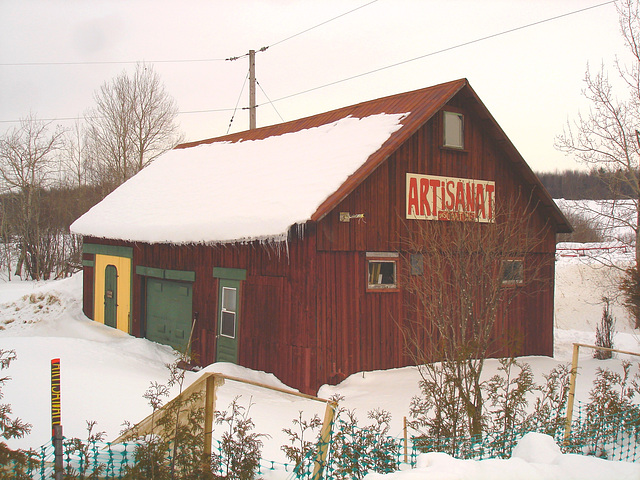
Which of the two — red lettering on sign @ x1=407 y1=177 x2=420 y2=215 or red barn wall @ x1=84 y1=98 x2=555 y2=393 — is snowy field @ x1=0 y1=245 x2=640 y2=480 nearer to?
red barn wall @ x1=84 y1=98 x2=555 y2=393

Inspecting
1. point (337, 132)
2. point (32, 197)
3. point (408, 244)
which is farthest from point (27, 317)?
point (32, 197)

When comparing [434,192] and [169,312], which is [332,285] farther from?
[169,312]

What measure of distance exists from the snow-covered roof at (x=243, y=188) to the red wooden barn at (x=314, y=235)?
0.05 metres

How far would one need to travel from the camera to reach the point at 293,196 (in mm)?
10938

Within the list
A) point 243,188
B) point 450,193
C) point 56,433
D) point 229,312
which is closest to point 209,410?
point 56,433

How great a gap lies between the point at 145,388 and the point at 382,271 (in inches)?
197

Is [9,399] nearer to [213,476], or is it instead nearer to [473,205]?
[213,476]

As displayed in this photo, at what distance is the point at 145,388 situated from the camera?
29.2 ft

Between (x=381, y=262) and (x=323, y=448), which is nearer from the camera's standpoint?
(x=323, y=448)

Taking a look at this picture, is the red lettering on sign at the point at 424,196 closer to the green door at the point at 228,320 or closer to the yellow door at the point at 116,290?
the green door at the point at 228,320

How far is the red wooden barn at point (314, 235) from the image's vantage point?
1045 cm

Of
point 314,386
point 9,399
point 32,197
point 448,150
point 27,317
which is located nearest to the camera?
point 9,399

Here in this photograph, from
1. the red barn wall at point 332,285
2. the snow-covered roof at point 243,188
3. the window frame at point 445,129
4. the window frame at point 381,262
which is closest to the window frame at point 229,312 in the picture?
the red barn wall at point 332,285

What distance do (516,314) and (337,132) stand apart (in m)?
6.15
